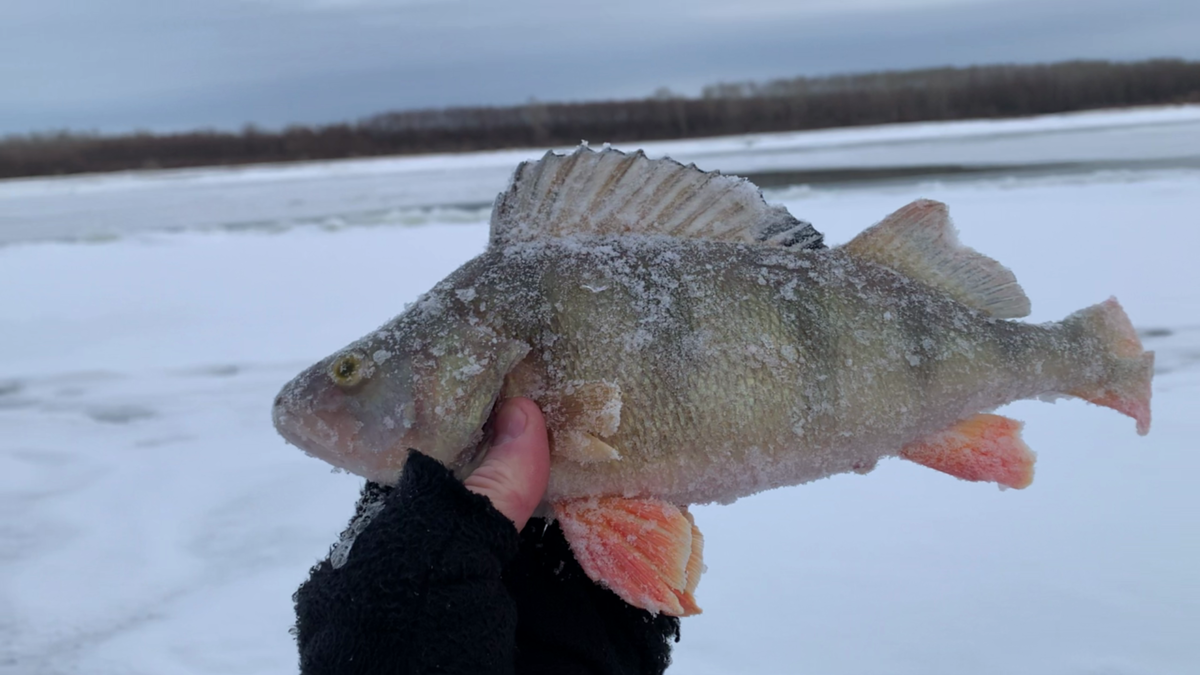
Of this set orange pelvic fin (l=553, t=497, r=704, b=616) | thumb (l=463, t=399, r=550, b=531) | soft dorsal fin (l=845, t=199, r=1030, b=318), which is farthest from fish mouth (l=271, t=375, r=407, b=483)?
A: soft dorsal fin (l=845, t=199, r=1030, b=318)

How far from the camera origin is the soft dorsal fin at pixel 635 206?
1.54 m

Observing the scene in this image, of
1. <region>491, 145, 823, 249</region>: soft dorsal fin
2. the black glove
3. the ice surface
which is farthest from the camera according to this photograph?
the ice surface

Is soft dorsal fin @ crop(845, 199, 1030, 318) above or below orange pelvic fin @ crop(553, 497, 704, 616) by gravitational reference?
above

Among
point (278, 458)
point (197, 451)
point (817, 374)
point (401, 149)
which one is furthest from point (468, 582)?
point (401, 149)

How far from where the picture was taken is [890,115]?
28.4m

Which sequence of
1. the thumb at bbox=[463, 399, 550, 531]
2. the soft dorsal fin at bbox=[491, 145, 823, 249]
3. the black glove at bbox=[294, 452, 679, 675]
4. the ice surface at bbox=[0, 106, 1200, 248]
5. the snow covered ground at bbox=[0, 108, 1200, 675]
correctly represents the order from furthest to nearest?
the ice surface at bbox=[0, 106, 1200, 248], the snow covered ground at bbox=[0, 108, 1200, 675], the soft dorsal fin at bbox=[491, 145, 823, 249], the thumb at bbox=[463, 399, 550, 531], the black glove at bbox=[294, 452, 679, 675]

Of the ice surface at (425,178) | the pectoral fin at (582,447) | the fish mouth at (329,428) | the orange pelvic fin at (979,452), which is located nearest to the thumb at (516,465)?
the pectoral fin at (582,447)

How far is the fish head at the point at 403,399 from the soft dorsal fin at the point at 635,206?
0.84 feet

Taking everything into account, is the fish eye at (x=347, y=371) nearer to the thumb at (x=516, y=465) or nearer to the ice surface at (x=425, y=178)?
the thumb at (x=516, y=465)

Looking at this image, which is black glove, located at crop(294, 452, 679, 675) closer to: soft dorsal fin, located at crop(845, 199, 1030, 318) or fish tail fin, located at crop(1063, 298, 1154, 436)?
soft dorsal fin, located at crop(845, 199, 1030, 318)

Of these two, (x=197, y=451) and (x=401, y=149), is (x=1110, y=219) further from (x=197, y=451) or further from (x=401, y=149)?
(x=401, y=149)

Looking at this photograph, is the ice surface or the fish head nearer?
the fish head

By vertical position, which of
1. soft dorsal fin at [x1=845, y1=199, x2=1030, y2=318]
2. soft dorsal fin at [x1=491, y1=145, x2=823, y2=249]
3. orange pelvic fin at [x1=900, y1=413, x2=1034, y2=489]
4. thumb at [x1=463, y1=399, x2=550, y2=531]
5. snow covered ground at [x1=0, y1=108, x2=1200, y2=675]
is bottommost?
snow covered ground at [x1=0, y1=108, x2=1200, y2=675]

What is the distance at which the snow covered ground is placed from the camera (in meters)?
2.13
